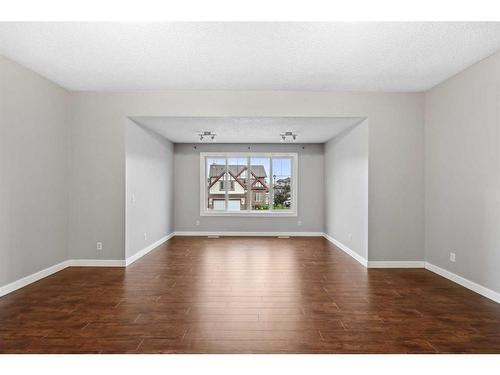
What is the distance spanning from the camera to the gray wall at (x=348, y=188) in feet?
17.8

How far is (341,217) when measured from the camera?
695cm

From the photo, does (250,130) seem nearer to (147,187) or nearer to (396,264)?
(147,187)

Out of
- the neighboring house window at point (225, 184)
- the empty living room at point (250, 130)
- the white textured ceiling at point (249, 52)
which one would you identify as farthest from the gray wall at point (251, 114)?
the neighboring house window at point (225, 184)

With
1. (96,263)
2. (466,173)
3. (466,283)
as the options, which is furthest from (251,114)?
(466,283)

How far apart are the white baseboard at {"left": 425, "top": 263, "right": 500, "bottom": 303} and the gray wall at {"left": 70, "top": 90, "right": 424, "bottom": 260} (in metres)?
0.35

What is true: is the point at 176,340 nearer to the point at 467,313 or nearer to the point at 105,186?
the point at 467,313

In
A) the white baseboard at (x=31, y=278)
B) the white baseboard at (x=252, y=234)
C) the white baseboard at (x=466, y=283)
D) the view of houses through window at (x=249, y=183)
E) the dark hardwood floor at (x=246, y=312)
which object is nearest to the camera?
the dark hardwood floor at (x=246, y=312)

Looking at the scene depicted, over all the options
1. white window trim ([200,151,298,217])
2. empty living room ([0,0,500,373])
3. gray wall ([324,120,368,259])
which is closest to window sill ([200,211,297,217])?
white window trim ([200,151,298,217])

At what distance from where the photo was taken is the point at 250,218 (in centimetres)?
877

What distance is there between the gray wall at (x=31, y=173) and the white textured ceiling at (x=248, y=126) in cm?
120

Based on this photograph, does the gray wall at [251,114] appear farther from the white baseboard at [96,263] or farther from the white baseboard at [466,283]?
the white baseboard at [466,283]

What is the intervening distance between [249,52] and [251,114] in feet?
5.05

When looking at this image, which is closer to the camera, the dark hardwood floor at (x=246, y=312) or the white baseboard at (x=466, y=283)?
the dark hardwood floor at (x=246, y=312)
